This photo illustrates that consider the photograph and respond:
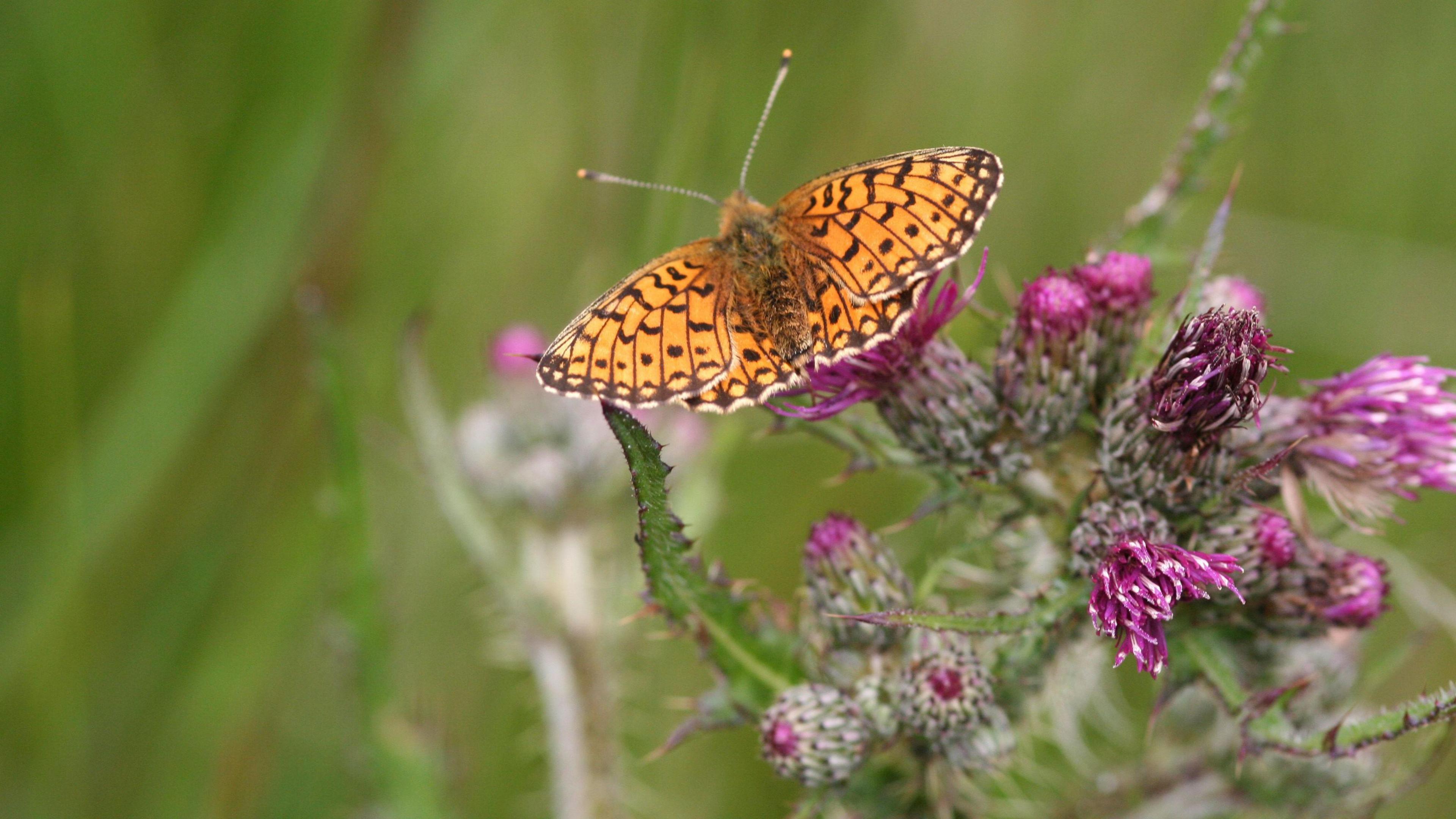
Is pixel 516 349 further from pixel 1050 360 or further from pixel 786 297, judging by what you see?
pixel 1050 360

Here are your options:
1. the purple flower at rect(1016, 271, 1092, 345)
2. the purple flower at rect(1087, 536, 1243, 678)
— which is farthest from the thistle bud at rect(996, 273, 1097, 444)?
the purple flower at rect(1087, 536, 1243, 678)

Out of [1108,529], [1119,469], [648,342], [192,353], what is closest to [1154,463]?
[1119,469]

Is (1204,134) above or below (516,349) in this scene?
below

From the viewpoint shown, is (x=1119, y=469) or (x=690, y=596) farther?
(x=1119, y=469)

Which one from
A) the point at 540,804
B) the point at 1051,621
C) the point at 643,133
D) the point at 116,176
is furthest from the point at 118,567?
the point at 1051,621

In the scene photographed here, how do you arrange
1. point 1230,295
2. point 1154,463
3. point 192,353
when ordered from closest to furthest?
point 1154,463, point 1230,295, point 192,353

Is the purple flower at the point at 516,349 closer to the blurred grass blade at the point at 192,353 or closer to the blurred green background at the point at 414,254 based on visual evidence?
the blurred green background at the point at 414,254

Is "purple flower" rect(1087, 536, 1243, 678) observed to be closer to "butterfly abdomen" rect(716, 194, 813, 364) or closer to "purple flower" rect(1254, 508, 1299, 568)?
"purple flower" rect(1254, 508, 1299, 568)

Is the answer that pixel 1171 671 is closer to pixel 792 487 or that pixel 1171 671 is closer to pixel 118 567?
pixel 792 487

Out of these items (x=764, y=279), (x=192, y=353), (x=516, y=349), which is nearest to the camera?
(x=764, y=279)
